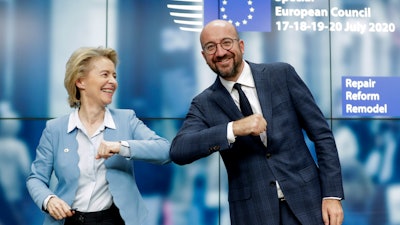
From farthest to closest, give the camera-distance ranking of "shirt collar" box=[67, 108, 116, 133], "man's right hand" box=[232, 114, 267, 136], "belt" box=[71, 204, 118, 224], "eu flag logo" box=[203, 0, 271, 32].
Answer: "eu flag logo" box=[203, 0, 271, 32] → "shirt collar" box=[67, 108, 116, 133] → "belt" box=[71, 204, 118, 224] → "man's right hand" box=[232, 114, 267, 136]

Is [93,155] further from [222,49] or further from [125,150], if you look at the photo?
[222,49]

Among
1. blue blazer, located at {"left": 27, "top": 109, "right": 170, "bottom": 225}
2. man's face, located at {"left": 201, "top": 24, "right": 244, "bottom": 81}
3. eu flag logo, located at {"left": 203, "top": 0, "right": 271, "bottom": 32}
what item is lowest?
blue blazer, located at {"left": 27, "top": 109, "right": 170, "bottom": 225}

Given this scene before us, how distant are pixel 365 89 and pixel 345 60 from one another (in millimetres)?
329

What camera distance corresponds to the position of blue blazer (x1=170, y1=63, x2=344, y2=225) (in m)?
2.20

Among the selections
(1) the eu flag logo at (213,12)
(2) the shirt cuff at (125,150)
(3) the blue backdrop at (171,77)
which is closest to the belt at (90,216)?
(2) the shirt cuff at (125,150)

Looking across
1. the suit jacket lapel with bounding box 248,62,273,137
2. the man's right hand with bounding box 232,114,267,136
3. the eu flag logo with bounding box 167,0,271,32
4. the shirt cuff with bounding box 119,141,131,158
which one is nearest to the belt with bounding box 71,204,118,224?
the shirt cuff with bounding box 119,141,131,158

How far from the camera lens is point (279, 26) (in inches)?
192

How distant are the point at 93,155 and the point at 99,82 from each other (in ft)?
1.12

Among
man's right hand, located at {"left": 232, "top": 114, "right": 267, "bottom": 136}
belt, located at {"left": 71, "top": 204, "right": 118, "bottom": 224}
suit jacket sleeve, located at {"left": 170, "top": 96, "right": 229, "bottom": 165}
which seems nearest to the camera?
man's right hand, located at {"left": 232, "top": 114, "right": 267, "bottom": 136}

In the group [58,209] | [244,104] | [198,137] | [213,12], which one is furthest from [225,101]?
[213,12]

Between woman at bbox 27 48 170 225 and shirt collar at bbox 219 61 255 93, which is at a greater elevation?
shirt collar at bbox 219 61 255 93

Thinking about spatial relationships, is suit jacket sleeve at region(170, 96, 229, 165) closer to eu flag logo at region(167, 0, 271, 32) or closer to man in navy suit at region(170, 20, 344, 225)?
man in navy suit at region(170, 20, 344, 225)

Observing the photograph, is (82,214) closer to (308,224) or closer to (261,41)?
(308,224)

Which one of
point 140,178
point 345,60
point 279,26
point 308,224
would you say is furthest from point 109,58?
point 345,60
